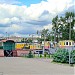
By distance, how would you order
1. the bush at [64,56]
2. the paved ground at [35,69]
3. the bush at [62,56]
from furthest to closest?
the bush at [62,56]
the bush at [64,56]
the paved ground at [35,69]

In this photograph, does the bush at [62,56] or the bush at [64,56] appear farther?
the bush at [62,56]

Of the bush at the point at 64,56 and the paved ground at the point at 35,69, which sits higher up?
the bush at the point at 64,56

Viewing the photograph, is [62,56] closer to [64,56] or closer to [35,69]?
[64,56]

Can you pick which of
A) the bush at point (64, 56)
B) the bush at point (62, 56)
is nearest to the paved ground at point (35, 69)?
the bush at point (64, 56)

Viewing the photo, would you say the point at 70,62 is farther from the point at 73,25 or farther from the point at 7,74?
the point at 73,25

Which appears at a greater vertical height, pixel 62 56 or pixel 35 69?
pixel 62 56

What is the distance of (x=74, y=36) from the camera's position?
102 metres

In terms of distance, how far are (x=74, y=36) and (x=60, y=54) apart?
70658 millimetres

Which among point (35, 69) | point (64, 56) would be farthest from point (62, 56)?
point (35, 69)

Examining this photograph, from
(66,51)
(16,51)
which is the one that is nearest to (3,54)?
(16,51)

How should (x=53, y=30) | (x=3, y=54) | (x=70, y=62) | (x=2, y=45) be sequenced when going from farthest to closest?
(x=53, y=30)
(x=2, y=45)
(x=3, y=54)
(x=70, y=62)

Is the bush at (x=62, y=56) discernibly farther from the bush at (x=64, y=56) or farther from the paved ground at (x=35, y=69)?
the paved ground at (x=35, y=69)

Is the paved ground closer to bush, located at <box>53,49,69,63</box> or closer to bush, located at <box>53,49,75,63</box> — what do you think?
bush, located at <box>53,49,75,63</box>

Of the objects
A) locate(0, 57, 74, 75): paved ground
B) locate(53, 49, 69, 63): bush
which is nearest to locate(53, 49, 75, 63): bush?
locate(53, 49, 69, 63): bush
